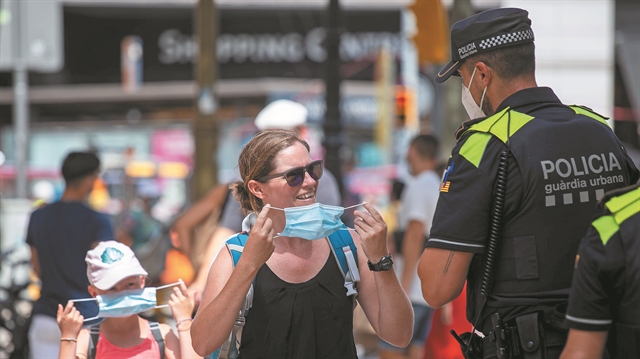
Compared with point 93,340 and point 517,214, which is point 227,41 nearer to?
point 93,340

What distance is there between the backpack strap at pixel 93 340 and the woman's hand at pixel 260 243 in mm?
1317

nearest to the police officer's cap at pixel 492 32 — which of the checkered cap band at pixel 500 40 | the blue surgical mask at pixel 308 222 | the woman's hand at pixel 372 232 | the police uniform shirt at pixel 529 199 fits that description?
the checkered cap band at pixel 500 40

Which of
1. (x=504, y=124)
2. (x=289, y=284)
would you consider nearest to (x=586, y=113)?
(x=504, y=124)

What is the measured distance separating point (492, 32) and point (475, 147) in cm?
44

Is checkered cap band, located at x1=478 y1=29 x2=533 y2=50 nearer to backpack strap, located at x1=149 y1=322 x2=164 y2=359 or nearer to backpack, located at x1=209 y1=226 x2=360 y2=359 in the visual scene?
backpack, located at x1=209 y1=226 x2=360 y2=359

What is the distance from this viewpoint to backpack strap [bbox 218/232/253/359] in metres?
3.49

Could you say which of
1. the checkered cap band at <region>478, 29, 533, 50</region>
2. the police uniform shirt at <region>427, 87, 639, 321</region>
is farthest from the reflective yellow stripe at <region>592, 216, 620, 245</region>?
the checkered cap band at <region>478, 29, 533, 50</region>

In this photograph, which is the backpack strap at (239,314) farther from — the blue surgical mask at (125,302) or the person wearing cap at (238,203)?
the person wearing cap at (238,203)

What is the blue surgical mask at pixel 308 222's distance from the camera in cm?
356

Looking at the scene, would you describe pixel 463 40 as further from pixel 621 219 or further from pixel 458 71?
pixel 621 219

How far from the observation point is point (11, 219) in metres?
13.9

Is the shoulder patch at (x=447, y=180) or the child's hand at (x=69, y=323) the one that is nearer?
the shoulder patch at (x=447, y=180)

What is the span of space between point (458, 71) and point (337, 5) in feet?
20.0

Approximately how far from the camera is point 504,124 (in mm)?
3393
